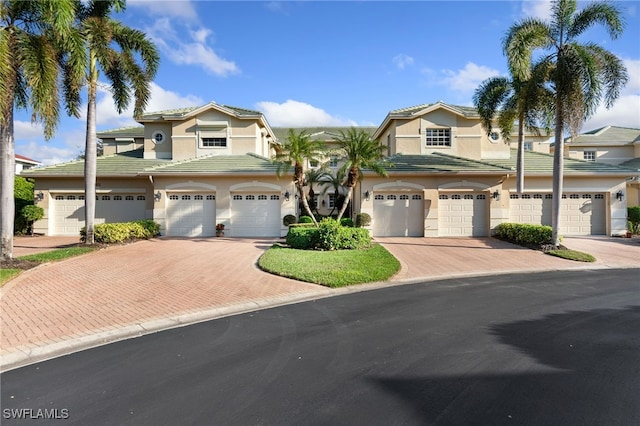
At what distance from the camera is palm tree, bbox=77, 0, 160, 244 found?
14523mm

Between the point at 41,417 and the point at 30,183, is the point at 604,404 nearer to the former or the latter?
the point at 41,417

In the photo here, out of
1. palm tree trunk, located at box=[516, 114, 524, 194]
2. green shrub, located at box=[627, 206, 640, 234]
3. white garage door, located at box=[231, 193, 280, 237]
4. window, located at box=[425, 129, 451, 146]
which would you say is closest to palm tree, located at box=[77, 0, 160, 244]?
white garage door, located at box=[231, 193, 280, 237]

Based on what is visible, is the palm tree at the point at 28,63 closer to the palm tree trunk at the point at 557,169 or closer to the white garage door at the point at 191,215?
the white garage door at the point at 191,215

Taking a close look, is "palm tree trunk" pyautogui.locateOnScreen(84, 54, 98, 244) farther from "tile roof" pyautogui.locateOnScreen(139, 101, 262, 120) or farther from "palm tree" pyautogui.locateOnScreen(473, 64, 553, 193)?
"palm tree" pyautogui.locateOnScreen(473, 64, 553, 193)

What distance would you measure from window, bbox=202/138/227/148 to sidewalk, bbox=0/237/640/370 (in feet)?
26.8

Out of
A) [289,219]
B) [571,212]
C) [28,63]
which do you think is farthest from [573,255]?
[28,63]

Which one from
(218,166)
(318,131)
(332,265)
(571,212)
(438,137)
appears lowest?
(332,265)

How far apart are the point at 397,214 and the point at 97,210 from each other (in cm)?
1731

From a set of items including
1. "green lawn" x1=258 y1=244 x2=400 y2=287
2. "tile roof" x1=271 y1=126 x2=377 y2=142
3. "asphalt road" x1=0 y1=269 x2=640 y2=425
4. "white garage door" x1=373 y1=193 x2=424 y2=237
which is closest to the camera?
"asphalt road" x1=0 y1=269 x2=640 y2=425

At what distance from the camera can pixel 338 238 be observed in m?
14.3

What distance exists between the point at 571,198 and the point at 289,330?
2004 cm

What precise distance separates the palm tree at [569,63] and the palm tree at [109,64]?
52.9 feet

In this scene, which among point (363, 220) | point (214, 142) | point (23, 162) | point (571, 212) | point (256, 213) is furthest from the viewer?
point (23, 162)

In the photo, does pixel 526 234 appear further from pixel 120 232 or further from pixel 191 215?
pixel 120 232
